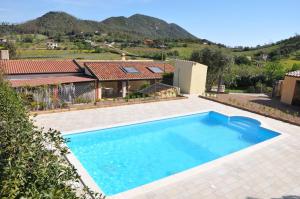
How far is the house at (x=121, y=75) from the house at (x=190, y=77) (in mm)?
2276

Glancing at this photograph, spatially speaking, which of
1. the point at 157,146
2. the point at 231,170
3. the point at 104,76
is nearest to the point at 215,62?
the point at 104,76

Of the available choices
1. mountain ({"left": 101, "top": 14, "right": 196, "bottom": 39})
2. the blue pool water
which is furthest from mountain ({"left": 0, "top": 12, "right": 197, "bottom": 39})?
the blue pool water

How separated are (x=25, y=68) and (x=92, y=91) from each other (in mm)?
7693

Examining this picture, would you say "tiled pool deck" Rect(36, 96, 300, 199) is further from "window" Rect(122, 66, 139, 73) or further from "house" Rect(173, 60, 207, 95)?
"window" Rect(122, 66, 139, 73)

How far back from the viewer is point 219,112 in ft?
68.1

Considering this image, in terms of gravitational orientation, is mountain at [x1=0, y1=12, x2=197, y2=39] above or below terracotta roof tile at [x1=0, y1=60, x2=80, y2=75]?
above

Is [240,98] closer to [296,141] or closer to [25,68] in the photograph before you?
[296,141]

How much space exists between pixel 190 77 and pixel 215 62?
13.0ft

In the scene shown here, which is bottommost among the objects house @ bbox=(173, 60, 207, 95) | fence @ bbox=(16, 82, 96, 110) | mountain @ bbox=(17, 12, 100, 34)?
fence @ bbox=(16, 82, 96, 110)

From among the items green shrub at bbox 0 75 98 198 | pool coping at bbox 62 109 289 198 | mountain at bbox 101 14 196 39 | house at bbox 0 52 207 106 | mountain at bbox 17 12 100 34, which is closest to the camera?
green shrub at bbox 0 75 98 198

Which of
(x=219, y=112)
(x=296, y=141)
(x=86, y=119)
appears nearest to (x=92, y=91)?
(x=86, y=119)

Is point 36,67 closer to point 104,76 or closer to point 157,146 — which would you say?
point 104,76

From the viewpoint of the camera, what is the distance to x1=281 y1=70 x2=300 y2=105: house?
2348cm

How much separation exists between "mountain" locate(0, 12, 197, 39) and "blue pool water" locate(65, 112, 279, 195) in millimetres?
104226
